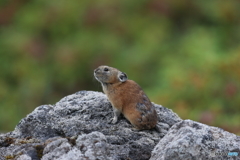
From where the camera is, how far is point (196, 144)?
5.82 metres

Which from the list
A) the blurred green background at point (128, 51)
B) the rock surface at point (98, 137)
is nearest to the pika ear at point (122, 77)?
the rock surface at point (98, 137)

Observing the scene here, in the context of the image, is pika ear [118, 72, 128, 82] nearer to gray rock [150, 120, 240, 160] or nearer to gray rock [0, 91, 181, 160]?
gray rock [0, 91, 181, 160]

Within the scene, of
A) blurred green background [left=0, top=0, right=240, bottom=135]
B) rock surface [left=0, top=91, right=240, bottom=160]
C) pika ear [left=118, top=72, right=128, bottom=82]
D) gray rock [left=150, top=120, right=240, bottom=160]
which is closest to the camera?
gray rock [left=150, top=120, right=240, bottom=160]

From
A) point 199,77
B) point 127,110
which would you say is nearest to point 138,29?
point 199,77

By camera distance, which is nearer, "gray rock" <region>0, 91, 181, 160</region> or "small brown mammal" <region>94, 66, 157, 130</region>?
"gray rock" <region>0, 91, 181, 160</region>

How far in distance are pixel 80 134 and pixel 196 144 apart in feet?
5.52

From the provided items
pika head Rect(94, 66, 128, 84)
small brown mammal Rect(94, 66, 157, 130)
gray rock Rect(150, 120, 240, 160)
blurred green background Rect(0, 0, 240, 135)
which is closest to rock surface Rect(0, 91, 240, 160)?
gray rock Rect(150, 120, 240, 160)

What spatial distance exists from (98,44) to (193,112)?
22.7ft

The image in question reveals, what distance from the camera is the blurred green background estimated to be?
53.2 feet

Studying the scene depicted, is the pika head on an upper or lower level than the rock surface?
upper

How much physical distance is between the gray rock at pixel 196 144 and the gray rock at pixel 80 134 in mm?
528

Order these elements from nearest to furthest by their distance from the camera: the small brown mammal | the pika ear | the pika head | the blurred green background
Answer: the small brown mammal < the pika ear < the pika head < the blurred green background

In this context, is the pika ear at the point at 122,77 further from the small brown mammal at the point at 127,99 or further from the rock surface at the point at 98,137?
the rock surface at the point at 98,137

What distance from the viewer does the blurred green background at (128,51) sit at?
53.2 ft
